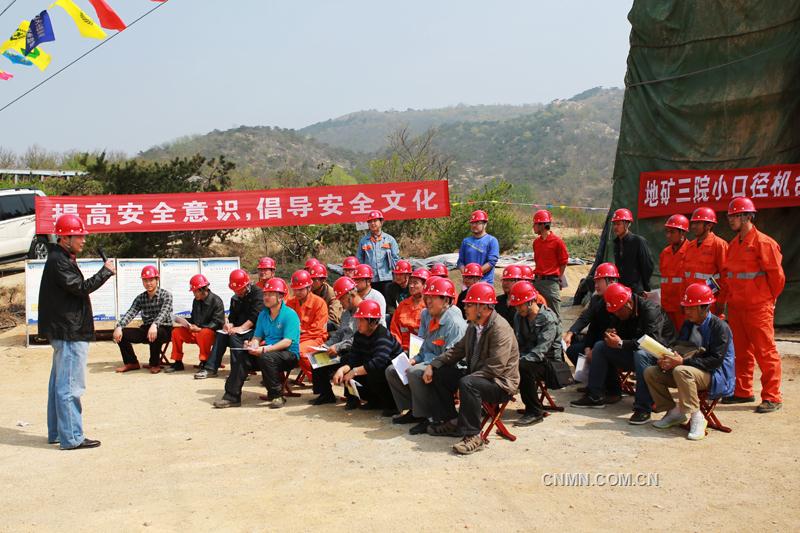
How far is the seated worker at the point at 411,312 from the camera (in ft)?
25.1

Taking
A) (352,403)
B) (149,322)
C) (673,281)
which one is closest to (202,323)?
(149,322)

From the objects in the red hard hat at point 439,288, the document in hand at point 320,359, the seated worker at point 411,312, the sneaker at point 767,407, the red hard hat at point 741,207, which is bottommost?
the sneaker at point 767,407

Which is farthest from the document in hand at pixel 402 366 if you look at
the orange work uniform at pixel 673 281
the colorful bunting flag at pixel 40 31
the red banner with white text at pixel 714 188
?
the colorful bunting flag at pixel 40 31

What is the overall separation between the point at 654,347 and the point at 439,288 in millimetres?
1888

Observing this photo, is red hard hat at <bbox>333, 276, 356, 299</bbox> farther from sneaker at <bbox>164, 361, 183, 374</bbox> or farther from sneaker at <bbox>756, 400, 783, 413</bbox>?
sneaker at <bbox>756, 400, 783, 413</bbox>

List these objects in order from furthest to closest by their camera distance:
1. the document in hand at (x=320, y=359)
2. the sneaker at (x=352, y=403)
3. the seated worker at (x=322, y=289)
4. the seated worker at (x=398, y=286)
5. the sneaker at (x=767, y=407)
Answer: the seated worker at (x=322, y=289) < the seated worker at (x=398, y=286) < the sneaker at (x=352, y=403) < the document in hand at (x=320, y=359) < the sneaker at (x=767, y=407)

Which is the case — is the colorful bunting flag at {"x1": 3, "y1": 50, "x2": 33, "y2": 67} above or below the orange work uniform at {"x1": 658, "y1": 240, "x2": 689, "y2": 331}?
above

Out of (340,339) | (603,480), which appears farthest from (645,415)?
(340,339)

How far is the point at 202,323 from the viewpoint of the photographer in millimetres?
9602

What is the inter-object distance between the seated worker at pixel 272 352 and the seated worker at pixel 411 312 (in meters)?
1.05

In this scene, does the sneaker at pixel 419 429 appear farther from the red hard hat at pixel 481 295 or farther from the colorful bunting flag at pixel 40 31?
the colorful bunting flag at pixel 40 31

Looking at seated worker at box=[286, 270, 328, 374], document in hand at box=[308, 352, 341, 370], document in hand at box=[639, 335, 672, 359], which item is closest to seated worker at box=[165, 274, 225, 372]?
seated worker at box=[286, 270, 328, 374]

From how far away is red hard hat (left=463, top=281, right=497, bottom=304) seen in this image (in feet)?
20.3

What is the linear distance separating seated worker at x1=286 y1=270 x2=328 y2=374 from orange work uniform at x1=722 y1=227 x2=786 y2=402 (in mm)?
4127
